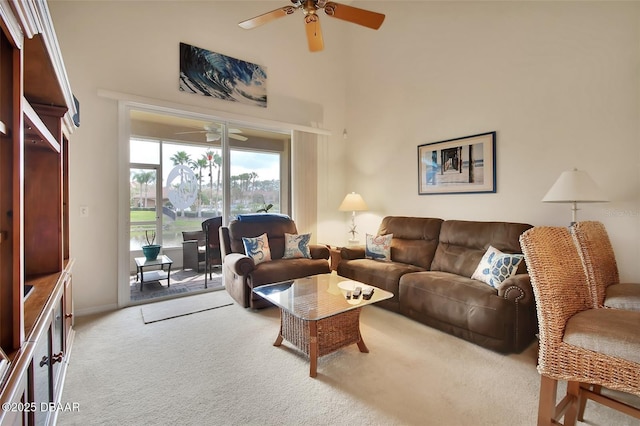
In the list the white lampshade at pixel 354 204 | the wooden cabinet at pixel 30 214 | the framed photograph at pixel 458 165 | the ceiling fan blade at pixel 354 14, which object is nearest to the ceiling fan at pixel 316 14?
the ceiling fan blade at pixel 354 14

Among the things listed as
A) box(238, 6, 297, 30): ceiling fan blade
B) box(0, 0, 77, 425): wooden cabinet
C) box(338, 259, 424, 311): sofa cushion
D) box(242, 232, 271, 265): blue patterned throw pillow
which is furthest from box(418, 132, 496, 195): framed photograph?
box(0, 0, 77, 425): wooden cabinet

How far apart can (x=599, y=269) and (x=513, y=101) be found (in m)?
2.05

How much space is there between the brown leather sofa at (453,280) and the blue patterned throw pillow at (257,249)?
37.2 inches

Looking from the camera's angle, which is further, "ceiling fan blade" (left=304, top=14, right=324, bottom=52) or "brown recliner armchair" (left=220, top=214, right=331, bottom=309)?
"brown recliner armchair" (left=220, top=214, right=331, bottom=309)

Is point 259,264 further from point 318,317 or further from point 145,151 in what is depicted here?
point 145,151

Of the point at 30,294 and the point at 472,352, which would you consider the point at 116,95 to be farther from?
the point at 472,352

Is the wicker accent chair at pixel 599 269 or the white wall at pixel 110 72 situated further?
the white wall at pixel 110 72

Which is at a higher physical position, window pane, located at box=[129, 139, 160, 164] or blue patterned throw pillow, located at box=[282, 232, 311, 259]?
window pane, located at box=[129, 139, 160, 164]

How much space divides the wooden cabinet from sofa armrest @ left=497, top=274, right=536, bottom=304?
2.69 meters

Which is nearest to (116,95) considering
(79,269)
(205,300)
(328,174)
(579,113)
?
(79,269)

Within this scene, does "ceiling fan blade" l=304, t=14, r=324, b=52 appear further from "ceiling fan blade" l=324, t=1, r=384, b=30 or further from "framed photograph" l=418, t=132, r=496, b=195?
"framed photograph" l=418, t=132, r=496, b=195

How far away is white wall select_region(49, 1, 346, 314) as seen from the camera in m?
3.13

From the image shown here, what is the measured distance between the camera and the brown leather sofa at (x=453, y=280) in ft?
7.51

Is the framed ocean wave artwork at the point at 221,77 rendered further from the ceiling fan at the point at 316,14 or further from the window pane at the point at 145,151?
the ceiling fan at the point at 316,14
